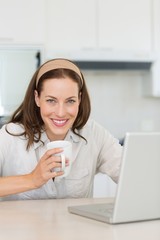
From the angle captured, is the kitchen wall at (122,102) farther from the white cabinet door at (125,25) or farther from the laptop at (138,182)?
the laptop at (138,182)

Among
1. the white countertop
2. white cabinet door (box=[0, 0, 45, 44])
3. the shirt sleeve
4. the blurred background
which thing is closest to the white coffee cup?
the white countertop

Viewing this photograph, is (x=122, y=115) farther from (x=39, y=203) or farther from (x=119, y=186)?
(x=119, y=186)

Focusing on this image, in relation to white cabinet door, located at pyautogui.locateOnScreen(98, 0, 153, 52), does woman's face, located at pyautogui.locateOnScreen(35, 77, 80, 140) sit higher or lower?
lower

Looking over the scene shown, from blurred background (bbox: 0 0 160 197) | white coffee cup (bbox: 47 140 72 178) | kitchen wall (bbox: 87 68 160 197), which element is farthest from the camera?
kitchen wall (bbox: 87 68 160 197)

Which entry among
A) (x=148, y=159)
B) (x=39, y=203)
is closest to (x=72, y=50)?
(x=39, y=203)

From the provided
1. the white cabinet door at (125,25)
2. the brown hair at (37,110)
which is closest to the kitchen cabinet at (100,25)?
the white cabinet door at (125,25)

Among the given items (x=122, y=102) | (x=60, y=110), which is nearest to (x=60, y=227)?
(x=60, y=110)

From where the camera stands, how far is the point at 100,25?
360cm

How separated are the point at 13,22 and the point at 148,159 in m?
2.61

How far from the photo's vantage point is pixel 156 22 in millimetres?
3711

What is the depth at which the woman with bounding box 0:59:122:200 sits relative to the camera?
5.14 ft

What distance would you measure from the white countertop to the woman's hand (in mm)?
102

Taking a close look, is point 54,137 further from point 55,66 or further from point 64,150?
point 64,150

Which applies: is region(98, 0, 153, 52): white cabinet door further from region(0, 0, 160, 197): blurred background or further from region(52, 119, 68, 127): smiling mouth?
region(52, 119, 68, 127): smiling mouth
